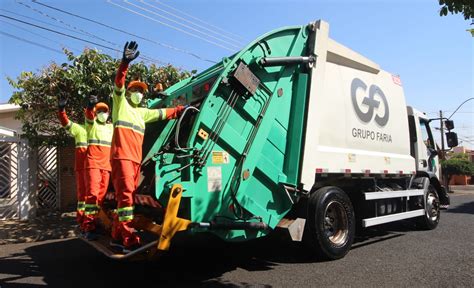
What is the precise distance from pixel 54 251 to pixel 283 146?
4.11 meters

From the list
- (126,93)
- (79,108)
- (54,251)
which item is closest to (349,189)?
(126,93)

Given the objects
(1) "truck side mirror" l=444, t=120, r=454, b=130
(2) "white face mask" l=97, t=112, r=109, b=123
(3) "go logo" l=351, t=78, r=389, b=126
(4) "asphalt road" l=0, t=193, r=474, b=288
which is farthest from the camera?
(1) "truck side mirror" l=444, t=120, r=454, b=130

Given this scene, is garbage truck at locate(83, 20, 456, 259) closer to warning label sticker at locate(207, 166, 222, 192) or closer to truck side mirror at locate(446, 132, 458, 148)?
warning label sticker at locate(207, 166, 222, 192)

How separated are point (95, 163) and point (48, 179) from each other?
6416 mm

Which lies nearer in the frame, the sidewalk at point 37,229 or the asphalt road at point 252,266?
the asphalt road at point 252,266

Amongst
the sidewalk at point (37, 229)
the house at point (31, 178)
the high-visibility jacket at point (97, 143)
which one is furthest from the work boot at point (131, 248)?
the house at point (31, 178)

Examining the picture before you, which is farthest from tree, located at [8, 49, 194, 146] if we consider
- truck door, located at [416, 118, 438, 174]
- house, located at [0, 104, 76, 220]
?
truck door, located at [416, 118, 438, 174]

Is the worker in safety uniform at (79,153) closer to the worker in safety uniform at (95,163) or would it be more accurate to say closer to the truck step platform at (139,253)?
the worker in safety uniform at (95,163)

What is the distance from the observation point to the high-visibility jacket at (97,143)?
6051mm

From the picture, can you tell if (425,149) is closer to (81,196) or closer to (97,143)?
(97,143)

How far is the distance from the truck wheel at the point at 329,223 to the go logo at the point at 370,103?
4.93 ft

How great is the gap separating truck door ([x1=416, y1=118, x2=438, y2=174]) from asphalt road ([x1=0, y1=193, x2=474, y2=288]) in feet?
6.15

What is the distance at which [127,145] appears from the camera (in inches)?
189

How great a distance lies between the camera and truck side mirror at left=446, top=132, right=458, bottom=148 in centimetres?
997
